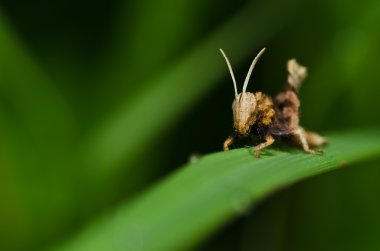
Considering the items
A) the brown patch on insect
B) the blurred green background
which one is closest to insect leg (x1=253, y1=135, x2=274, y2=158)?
the brown patch on insect

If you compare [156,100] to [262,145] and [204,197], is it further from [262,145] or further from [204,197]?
[204,197]

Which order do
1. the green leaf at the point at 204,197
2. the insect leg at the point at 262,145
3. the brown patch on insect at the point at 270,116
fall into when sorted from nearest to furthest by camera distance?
the green leaf at the point at 204,197
the insect leg at the point at 262,145
the brown patch on insect at the point at 270,116

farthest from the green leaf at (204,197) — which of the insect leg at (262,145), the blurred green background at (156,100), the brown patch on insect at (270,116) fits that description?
the blurred green background at (156,100)

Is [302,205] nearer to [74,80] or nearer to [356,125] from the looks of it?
[356,125]

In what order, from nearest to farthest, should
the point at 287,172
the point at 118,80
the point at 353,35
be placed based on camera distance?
the point at 287,172
the point at 353,35
the point at 118,80

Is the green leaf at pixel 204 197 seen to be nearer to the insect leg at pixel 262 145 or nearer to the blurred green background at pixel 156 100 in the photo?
the insect leg at pixel 262 145

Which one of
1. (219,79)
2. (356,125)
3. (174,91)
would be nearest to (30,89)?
(174,91)

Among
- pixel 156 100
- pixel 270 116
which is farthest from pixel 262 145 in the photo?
pixel 156 100
